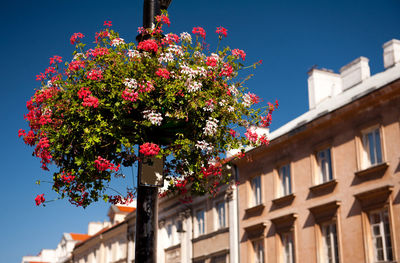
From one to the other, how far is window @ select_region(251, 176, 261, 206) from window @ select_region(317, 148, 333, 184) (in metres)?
4.41

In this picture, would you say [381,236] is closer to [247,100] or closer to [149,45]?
[247,100]

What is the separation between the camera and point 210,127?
6457 mm

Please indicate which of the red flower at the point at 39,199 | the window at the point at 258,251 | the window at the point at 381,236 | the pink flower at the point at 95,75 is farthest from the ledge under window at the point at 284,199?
the pink flower at the point at 95,75

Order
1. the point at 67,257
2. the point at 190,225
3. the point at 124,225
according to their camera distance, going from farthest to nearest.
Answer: the point at 67,257 < the point at 124,225 < the point at 190,225

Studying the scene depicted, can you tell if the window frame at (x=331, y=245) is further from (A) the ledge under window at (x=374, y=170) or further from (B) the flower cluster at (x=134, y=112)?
(B) the flower cluster at (x=134, y=112)

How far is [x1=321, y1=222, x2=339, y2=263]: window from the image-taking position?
65.0ft

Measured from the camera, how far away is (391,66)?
70.8 ft

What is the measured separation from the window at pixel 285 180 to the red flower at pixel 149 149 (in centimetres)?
1792

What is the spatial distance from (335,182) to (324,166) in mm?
1394

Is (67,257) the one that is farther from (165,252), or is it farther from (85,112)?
(85,112)

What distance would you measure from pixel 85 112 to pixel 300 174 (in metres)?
17.2

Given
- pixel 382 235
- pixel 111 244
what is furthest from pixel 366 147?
pixel 111 244

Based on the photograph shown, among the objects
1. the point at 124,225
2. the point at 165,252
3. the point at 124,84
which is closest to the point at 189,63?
the point at 124,84

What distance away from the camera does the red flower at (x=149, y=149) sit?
588 centimetres
